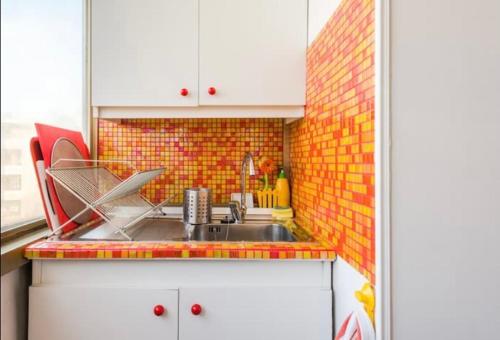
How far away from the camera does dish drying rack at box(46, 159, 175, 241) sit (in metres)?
1.28

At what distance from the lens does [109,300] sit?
1.15 meters

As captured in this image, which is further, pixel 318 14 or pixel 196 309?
pixel 318 14

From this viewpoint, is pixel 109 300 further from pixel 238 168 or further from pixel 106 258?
pixel 238 168

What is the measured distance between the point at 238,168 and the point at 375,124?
108 cm

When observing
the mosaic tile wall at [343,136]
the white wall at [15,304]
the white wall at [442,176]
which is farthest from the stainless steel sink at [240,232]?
the white wall at [442,176]

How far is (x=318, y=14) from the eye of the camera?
1.39 m

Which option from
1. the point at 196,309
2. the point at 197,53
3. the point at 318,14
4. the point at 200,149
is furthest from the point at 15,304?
the point at 318,14

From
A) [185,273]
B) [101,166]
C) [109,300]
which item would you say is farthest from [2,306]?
[101,166]

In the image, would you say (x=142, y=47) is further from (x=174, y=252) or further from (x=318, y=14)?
(x=174, y=252)

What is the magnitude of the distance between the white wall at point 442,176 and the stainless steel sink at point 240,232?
0.81 meters

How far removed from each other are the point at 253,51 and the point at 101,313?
3.79 feet

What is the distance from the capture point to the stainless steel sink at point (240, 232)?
5.28ft

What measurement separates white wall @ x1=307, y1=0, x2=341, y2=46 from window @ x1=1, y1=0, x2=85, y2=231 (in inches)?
41.5

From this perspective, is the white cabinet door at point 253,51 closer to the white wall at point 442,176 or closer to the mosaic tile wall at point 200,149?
the mosaic tile wall at point 200,149
